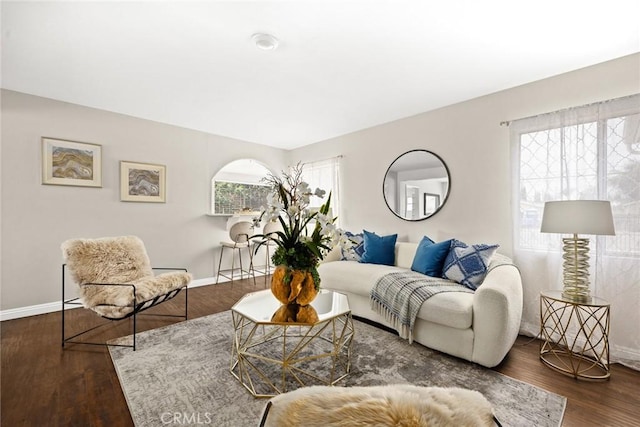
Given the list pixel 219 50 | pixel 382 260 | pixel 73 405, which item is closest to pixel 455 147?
pixel 382 260

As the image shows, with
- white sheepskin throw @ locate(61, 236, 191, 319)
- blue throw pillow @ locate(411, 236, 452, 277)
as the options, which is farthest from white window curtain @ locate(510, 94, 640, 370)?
white sheepskin throw @ locate(61, 236, 191, 319)

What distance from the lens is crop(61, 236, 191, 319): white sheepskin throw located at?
95.7 inches

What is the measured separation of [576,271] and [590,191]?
0.78 metres

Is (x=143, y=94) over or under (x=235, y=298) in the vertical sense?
over

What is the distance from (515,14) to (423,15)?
609 mm

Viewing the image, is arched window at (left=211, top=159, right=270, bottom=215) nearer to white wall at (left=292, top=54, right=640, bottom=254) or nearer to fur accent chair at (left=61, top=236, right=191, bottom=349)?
fur accent chair at (left=61, top=236, right=191, bottom=349)

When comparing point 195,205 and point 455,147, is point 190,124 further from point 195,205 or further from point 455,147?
point 455,147

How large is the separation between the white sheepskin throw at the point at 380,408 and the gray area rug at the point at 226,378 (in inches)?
40.1

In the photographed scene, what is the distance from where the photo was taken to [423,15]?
6.31 ft

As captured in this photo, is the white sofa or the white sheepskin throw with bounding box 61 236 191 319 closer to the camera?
the white sofa

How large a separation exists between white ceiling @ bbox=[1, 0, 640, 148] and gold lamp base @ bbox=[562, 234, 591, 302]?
5.09 ft

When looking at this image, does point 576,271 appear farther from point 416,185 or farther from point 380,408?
point 380,408

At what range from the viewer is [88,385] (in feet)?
6.20

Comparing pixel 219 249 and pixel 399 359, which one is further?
pixel 219 249
